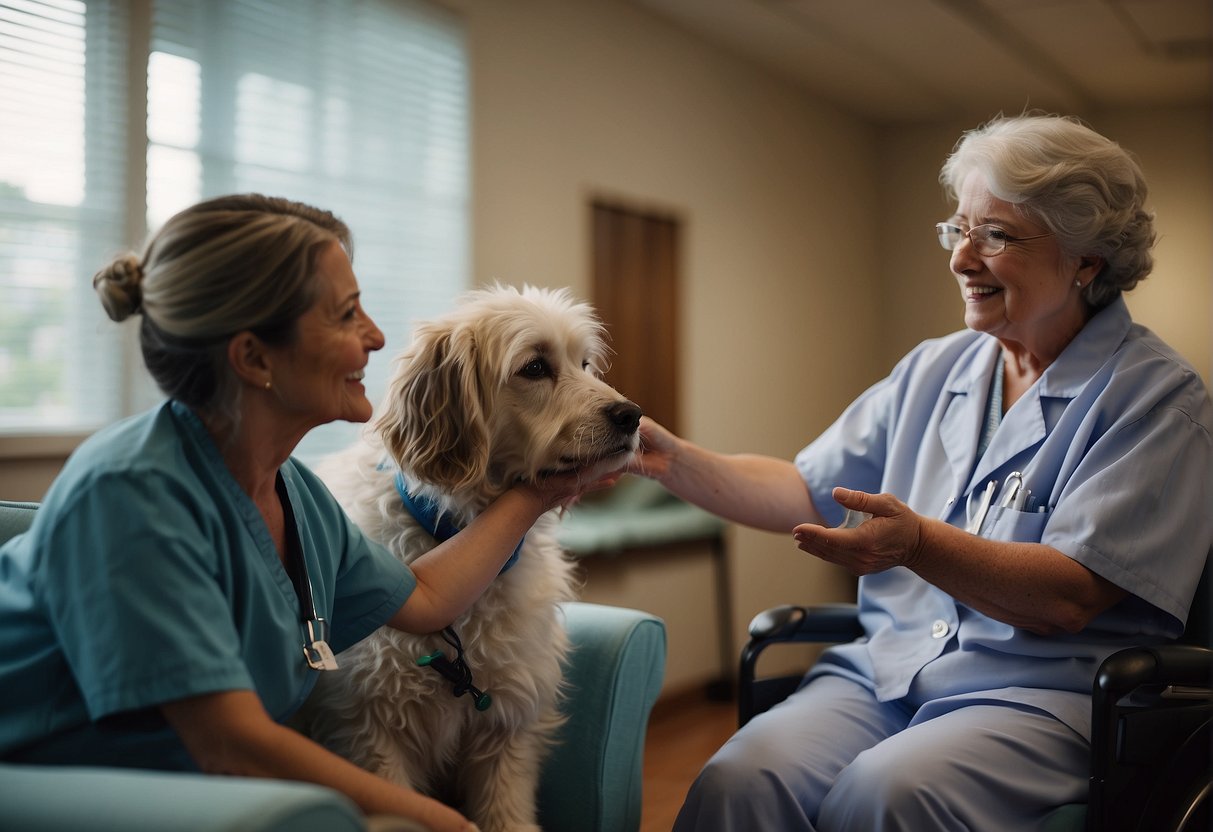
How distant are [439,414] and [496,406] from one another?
3.8 inches

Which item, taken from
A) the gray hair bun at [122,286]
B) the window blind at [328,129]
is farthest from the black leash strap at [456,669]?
the window blind at [328,129]

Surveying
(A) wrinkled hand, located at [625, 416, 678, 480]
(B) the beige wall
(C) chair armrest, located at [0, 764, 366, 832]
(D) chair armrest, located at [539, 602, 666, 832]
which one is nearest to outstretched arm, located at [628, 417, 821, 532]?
(A) wrinkled hand, located at [625, 416, 678, 480]

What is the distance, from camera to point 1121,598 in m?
1.63

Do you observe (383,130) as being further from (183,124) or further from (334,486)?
(334,486)

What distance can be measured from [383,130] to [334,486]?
1954 millimetres

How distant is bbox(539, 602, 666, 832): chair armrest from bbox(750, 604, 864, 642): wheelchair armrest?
0.21m

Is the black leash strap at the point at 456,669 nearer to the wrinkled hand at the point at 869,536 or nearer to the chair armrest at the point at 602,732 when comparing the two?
the chair armrest at the point at 602,732

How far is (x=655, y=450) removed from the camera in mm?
2035

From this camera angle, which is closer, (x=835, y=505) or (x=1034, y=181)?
(x=1034, y=181)

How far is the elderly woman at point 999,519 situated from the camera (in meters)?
1.56

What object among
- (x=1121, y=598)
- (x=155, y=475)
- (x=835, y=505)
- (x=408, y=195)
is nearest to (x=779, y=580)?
(x=408, y=195)

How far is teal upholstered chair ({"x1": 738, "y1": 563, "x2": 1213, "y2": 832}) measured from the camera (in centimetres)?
145

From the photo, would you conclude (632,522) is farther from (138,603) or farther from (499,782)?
(138,603)

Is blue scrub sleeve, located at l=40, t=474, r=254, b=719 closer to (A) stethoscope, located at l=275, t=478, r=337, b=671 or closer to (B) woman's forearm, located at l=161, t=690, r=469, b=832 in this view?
(B) woman's forearm, located at l=161, t=690, r=469, b=832
